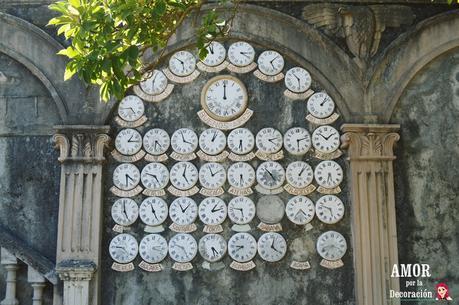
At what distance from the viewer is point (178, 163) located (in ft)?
36.1

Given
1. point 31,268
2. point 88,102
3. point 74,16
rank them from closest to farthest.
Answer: point 74,16
point 31,268
point 88,102

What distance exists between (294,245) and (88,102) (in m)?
3.92

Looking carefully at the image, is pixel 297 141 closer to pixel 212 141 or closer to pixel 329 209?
pixel 329 209

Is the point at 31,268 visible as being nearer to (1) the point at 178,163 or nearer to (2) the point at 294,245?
(1) the point at 178,163

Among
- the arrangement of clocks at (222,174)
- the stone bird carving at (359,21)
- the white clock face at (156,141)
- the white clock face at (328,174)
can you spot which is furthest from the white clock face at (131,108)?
the stone bird carving at (359,21)

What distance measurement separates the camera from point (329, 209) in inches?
428

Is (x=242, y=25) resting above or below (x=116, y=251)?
above

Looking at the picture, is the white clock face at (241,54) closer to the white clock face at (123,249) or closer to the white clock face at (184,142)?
the white clock face at (184,142)

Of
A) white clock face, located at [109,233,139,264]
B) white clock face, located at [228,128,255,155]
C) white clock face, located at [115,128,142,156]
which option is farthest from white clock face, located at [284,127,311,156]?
white clock face, located at [109,233,139,264]

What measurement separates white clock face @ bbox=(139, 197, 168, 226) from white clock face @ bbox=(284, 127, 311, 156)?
6.99 ft

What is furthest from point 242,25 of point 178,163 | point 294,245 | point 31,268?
point 31,268

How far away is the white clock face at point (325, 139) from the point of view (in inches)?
438

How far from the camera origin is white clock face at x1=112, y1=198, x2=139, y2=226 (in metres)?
10.8

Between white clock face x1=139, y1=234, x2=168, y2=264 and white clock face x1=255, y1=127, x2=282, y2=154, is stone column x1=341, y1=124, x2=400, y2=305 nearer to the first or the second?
white clock face x1=255, y1=127, x2=282, y2=154
